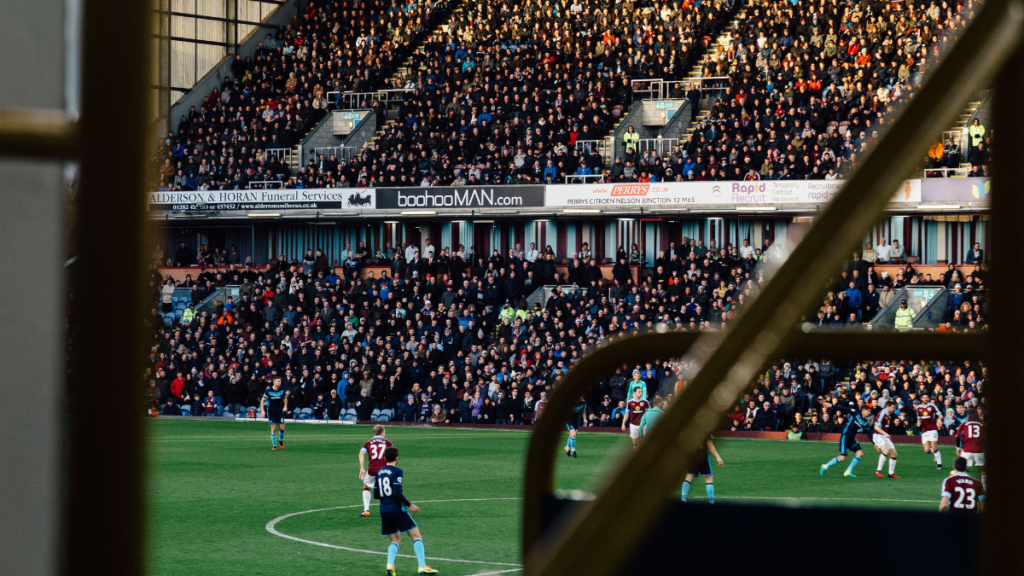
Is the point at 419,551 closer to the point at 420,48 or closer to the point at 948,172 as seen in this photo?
the point at 948,172

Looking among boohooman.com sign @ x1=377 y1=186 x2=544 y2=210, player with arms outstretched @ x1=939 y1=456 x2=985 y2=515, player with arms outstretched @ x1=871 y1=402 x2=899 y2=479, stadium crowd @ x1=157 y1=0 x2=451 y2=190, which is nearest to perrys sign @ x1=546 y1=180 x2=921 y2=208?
boohooman.com sign @ x1=377 y1=186 x2=544 y2=210

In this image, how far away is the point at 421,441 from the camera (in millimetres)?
27672

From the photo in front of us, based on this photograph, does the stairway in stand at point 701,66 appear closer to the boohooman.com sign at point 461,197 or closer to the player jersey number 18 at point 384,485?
the boohooman.com sign at point 461,197

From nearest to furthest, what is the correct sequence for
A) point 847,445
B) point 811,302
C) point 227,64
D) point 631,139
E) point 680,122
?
point 811,302 < point 847,445 < point 631,139 < point 680,122 < point 227,64

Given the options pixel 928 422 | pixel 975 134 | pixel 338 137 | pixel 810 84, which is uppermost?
pixel 810 84

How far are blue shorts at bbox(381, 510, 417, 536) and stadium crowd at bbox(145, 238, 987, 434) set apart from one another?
50.7 feet

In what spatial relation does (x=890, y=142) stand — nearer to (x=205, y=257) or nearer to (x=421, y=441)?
(x=421, y=441)

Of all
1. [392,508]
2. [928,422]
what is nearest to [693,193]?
[928,422]

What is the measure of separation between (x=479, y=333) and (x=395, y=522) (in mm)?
20770

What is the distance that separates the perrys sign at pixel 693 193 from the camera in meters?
33.8

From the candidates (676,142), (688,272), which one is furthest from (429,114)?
(688,272)

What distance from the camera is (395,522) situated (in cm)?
1280

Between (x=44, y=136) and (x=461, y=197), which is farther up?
(x=461, y=197)

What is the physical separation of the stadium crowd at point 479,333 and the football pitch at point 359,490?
1.51 metres
